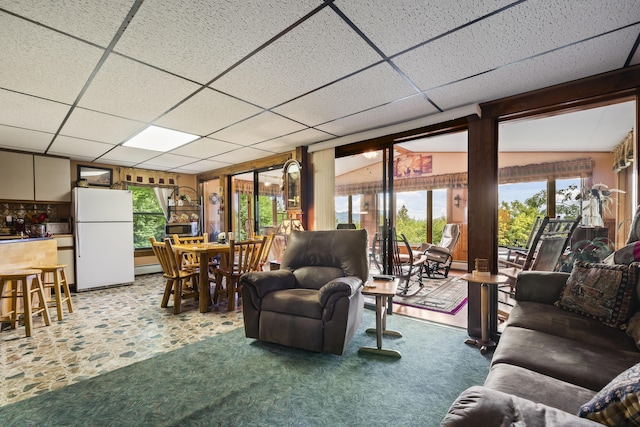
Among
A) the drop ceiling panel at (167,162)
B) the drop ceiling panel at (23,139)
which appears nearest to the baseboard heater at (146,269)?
the drop ceiling panel at (167,162)

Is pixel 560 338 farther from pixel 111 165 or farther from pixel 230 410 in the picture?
pixel 111 165

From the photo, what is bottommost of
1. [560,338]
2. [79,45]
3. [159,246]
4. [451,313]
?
[451,313]

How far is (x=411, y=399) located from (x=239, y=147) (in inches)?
149

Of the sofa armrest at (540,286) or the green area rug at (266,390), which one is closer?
the green area rug at (266,390)

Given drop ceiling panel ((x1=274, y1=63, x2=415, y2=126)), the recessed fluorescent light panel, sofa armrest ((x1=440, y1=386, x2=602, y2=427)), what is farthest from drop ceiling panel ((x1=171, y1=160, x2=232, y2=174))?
sofa armrest ((x1=440, y1=386, x2=602, y2=427))

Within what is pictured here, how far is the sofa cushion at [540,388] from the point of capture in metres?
1.02

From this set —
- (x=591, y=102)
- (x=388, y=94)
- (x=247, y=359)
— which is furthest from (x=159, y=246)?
(x=591, y=102)

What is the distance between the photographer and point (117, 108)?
276 cm

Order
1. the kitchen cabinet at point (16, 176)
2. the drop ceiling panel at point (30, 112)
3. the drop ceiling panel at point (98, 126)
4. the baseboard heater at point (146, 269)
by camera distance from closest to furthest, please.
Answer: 1. the drop ceiling panel at point (30, 112)
2. the drop ceiling panel at point (98, 126)
3. the kitchen cabinet at point (16, 176)
4. the baseboard heater at point (146, 269)

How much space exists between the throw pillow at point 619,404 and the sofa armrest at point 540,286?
1423 millimetres

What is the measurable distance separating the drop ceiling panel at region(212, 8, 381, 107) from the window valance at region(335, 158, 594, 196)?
2.06m

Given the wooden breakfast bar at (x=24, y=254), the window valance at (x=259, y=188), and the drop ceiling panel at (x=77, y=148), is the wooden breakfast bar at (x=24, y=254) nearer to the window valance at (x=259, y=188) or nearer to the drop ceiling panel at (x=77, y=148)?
the drop ceiling panel at (x=77, y=148)

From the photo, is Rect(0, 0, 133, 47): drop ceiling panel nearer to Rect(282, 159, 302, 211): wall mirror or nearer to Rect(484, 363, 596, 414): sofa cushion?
Rect(484, 363, 596, 414): sofa cushion

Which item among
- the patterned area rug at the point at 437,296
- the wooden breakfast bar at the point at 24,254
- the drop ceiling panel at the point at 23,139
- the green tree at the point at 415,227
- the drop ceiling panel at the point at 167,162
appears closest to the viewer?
the wooden breakfast bar at the point at 24,254
